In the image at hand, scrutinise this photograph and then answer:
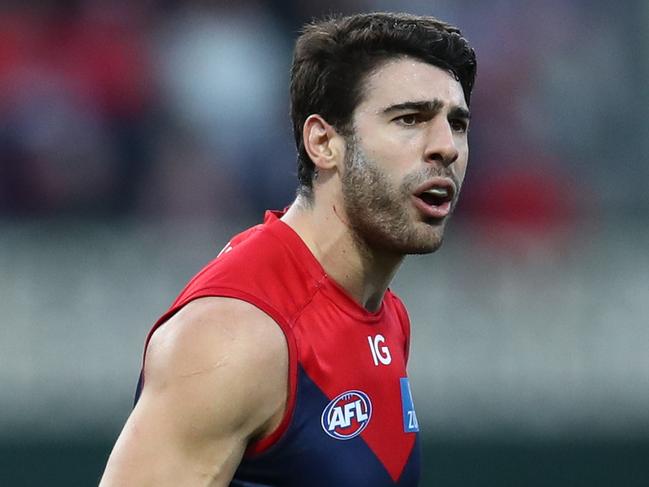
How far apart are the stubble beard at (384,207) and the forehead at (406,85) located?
0.13 m

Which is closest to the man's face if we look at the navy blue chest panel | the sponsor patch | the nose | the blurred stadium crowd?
the nose

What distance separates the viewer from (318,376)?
346 centimetres

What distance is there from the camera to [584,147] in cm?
951

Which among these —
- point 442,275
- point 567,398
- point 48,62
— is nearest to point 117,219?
point 48,62

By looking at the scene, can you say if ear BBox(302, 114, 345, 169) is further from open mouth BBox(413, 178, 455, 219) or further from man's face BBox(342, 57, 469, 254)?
open mouth BBox(413, 178, 455, 219)

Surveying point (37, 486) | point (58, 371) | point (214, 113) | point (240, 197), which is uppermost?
point (214, 113)

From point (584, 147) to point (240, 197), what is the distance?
244 centimetres

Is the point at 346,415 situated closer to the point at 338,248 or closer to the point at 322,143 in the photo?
the point at 338,248

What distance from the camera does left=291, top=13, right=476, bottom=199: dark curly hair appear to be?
373 cm

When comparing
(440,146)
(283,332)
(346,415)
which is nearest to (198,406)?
(283,332)

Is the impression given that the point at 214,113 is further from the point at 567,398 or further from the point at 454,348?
the point at 567,398

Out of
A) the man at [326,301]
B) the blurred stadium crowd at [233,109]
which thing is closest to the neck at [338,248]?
the man at [326,301]

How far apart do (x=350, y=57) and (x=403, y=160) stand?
354 millimetres

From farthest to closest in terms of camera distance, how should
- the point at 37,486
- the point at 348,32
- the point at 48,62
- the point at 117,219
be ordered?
the point at 48,62 → the point at 117,219 → the point at 37,486 → the point at 348,32
